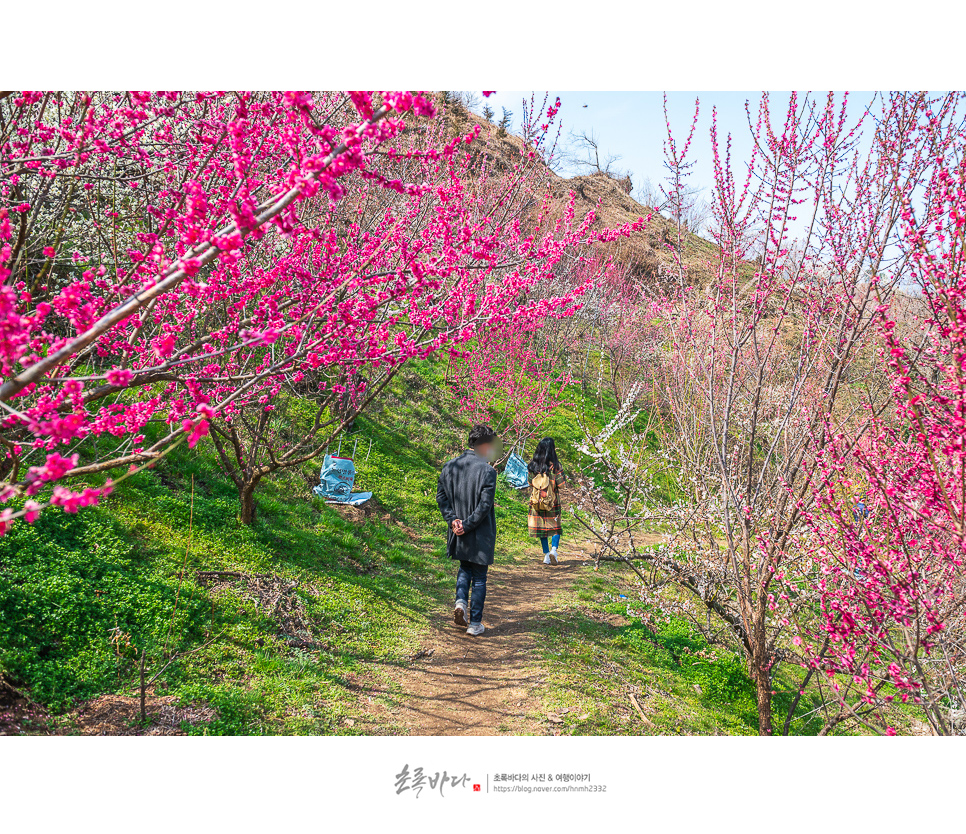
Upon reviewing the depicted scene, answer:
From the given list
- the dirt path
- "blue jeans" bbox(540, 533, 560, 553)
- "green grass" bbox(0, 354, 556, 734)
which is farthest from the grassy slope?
"blue jeans" bbox(540, 533, 560, 553)

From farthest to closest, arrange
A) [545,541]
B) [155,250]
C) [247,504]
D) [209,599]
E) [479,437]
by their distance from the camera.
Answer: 1. [545,541]
2. [247,504]
3. [479,437]
4. [209,599]
5. [155,250]

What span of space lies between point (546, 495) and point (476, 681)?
2.97m

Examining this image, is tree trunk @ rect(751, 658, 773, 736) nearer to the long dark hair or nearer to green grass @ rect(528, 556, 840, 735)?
green grass @ rect(528, 556, 840, 735)

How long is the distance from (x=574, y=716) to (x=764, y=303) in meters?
3.09

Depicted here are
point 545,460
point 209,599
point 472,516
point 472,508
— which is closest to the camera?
point 209,599

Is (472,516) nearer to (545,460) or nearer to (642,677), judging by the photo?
(642,677)

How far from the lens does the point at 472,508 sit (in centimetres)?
454

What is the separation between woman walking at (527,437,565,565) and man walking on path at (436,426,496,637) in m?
1.89

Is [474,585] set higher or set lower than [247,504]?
lower

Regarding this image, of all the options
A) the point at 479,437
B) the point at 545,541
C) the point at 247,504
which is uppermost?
the point at 479,437

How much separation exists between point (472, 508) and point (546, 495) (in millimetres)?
2290

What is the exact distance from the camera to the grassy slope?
3.08m

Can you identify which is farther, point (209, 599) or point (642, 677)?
point (642, 677)

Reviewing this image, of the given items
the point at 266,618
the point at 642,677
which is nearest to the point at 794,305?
the point at 642,677
